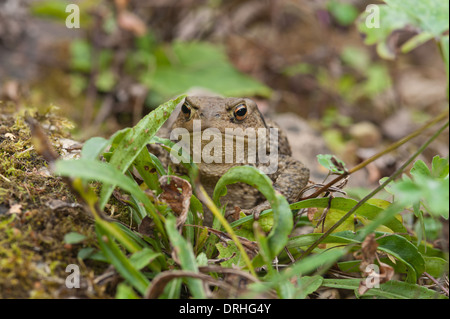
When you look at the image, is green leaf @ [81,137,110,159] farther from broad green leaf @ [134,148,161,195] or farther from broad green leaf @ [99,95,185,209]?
broad green leaf @ [134,148,161,195]

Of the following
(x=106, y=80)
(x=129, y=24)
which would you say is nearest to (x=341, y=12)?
(x=129, y=24)

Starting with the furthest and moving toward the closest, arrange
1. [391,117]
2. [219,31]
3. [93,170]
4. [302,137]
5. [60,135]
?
[219,31] → [391,117] → [302,137] → [60,135] → [93,170]

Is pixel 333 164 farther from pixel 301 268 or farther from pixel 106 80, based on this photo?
pixel 106 80

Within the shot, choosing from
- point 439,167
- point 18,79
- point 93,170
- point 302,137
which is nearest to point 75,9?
point 18,79

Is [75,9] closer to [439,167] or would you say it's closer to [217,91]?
[217,91]

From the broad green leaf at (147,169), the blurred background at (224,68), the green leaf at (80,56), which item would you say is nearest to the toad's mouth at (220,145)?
the broad green leaf at (147,169)

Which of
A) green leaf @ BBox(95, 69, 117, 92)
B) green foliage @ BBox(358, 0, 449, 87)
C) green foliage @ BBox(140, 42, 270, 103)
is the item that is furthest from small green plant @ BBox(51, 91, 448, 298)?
green leaf @ BBox(95, 69, 117, 92)
